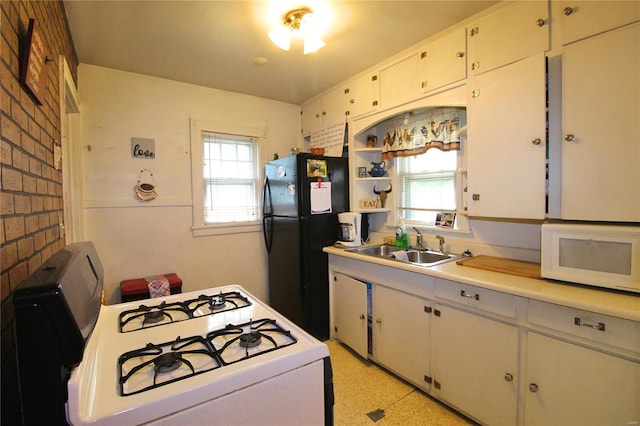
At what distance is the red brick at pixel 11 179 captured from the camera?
0.88m

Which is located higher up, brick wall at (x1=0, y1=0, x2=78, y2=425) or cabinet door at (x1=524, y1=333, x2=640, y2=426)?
brick wall at (x1=0, y1=0, x2=78, y2=425)

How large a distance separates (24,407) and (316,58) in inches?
107

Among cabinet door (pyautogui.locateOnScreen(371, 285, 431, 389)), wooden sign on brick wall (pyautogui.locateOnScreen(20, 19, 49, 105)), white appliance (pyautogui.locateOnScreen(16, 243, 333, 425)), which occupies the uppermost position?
wooden sign on brick wall (pyautogui.locateOnScreen(20, 19, 49, 105))

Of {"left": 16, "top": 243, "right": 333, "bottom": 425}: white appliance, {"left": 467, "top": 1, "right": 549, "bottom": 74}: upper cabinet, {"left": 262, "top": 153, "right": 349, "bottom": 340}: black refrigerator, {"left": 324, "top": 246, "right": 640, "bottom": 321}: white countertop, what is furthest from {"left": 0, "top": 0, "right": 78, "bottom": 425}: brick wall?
{"left": 467, "top": 1, "right": 549, "bottom": 74}: upper cabinet

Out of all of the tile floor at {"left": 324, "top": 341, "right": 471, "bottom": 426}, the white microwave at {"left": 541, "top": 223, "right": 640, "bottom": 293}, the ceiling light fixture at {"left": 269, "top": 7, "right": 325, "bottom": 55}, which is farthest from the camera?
the ceiling light fixture at {"left": 269, "top": 7, "right": 325, "bottom": 55}

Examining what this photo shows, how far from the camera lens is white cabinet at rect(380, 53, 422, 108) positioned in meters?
2.42

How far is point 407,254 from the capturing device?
2.65 metres

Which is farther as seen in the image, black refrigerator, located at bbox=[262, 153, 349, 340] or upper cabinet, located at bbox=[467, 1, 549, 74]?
black refrigerator, located at bbox=[262, 153, 349, 340]

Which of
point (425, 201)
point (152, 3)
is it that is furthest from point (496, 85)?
point (152, 3)

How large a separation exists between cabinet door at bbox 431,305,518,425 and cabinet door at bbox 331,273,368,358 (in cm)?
64

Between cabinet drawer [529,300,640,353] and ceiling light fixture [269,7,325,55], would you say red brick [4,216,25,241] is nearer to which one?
ceiling light fixture [269,7,325,55]

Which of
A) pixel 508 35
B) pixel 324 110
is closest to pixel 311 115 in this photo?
pixel 324 110

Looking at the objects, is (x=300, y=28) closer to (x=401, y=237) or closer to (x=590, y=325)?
(x=401, y=237)

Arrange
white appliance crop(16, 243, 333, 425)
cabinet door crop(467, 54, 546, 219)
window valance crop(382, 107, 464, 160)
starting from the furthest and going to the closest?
window valance crop(382, 107, 464, 160)
cabinet door crop(467, 54, 546, 219)
white appliance crop(16, 243, 333, 425)
